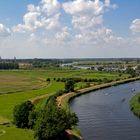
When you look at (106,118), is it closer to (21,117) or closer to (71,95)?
(21,117)

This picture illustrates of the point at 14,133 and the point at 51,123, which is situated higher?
the point at 51,123

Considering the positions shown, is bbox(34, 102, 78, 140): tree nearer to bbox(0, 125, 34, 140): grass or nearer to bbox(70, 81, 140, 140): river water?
bbox(0, 125, 34, 140): grass

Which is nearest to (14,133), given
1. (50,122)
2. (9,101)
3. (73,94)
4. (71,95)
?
(50,122)

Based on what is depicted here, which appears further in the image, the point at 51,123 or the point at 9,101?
the point at 9,101

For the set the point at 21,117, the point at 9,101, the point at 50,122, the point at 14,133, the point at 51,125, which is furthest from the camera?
the point at 9,101

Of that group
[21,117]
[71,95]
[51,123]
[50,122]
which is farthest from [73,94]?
[51,123]

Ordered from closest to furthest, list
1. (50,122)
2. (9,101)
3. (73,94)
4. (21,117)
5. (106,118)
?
(50,122) → (21,117) → (106,118) → (9,101) → (73,94)

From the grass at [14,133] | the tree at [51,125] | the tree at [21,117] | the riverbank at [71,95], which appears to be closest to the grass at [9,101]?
the tree at [21,117]

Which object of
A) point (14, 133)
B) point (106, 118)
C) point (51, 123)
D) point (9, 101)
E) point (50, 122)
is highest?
point (50, 122)

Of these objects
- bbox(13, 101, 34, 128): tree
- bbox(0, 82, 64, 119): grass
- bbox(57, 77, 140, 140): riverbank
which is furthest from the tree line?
bbox(57, 77, 140, 140): riverbank
